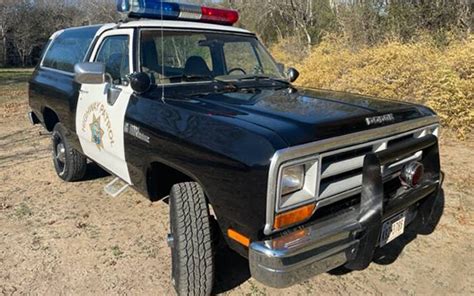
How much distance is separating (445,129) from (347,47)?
6.04 m

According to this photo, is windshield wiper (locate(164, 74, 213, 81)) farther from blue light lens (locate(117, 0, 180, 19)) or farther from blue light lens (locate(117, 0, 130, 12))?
blue light lens (locate(117, 0, 130, 12))

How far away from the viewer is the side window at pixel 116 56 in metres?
3.75

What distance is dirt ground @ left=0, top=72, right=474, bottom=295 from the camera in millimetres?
3189

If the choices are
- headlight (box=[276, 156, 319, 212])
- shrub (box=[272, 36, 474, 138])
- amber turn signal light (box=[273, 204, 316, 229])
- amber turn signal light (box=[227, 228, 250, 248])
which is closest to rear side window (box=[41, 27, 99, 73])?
amber turn signal light (box=[227, 228, 250, 248])

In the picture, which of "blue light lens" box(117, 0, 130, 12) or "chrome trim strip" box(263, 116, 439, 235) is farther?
"blue light lens" box(117, 0, 130, 12)

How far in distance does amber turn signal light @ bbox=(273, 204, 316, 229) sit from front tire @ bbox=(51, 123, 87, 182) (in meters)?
3.46

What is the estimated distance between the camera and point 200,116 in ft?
9.01

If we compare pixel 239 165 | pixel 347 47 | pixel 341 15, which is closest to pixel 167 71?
pixel 239 165

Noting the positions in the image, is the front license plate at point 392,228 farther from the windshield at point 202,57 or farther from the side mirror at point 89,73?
the side mirror at point 89,73

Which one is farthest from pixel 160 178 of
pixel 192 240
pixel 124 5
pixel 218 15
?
pixel 218 15

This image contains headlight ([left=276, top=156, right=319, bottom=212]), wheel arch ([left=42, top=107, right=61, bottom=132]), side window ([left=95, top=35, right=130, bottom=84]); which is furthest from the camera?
Answer: wheel arch ([left=42, top=107, right=61, bottom=132])

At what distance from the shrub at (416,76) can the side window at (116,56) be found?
5.32 m

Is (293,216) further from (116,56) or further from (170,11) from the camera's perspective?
(170,11)

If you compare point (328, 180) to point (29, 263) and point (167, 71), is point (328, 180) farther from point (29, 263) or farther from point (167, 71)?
point (29, 263)
